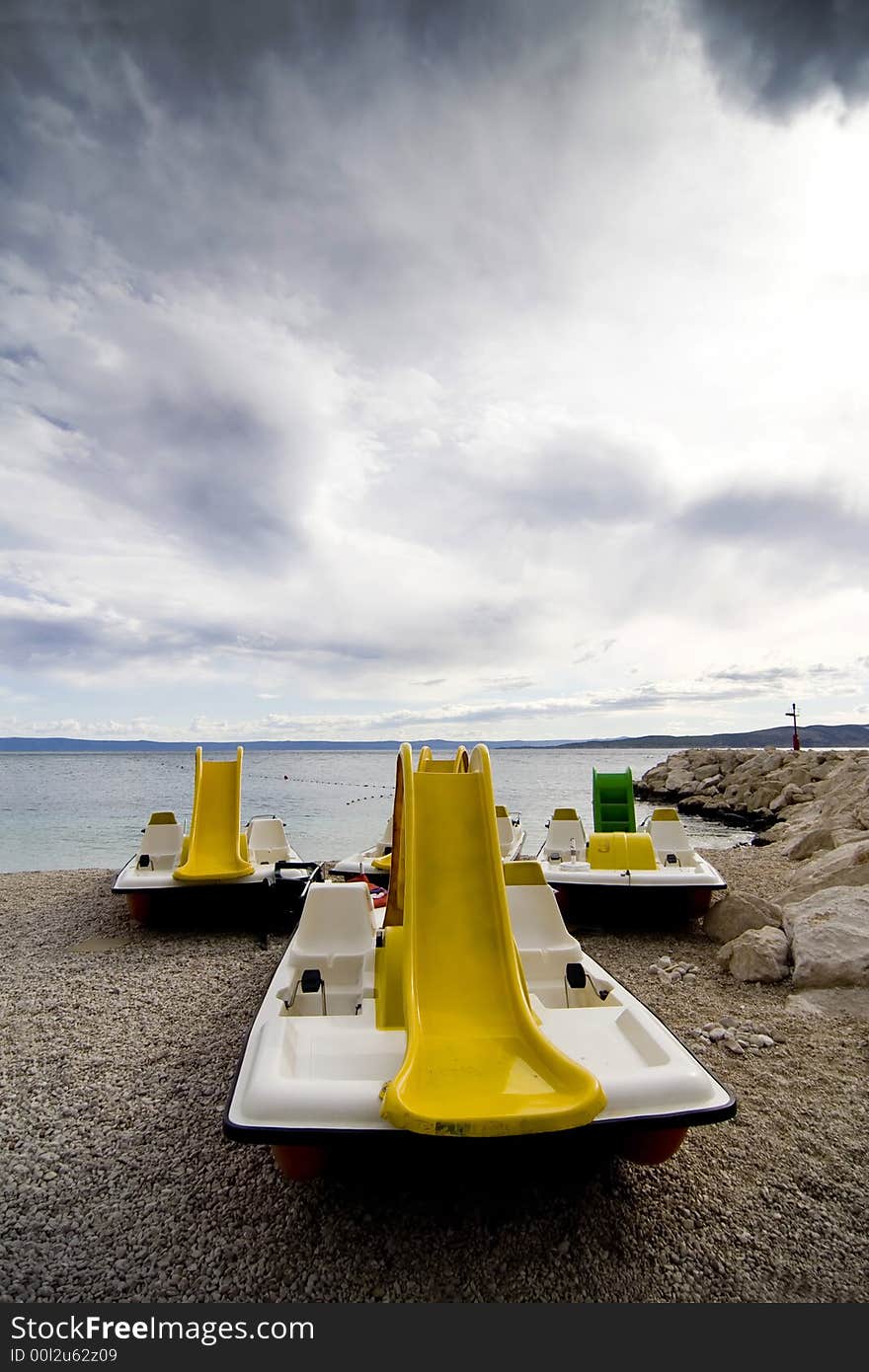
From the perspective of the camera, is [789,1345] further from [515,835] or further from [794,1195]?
[515,835]

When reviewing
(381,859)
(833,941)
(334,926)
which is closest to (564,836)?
(381,859)

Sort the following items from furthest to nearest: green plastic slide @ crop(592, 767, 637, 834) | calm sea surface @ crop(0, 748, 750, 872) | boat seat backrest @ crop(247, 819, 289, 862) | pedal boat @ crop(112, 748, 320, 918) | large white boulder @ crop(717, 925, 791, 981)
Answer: calm sea surface @ crop(0, 748, 750, 872) → green plastic slide @ crop(592, 767, 637, 834) → boat seat backrest @ crop(247, 819, 289, 862) → pedal boat @ crop(112, 748, 320, 918) → large white boulder @ crop(717, 925, 791, 981)

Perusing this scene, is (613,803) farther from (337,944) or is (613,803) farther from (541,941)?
(337,944)

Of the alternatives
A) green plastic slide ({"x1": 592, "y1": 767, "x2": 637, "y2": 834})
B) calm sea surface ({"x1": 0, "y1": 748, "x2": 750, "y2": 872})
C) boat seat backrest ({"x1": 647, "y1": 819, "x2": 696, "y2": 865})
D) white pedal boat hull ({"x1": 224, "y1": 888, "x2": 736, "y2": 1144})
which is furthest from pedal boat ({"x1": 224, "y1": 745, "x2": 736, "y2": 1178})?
calm sea surface ({"x1": 0, "y1": 748, "x2": 750, "y2": 872})

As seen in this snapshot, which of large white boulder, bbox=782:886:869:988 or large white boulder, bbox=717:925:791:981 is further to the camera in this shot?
large white boulder, bbox=717:925:791:981

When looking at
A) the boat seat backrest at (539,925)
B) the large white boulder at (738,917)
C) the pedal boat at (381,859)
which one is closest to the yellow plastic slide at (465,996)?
the boat seat backrest at (539,925)

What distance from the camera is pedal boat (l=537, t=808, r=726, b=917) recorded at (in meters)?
7.35

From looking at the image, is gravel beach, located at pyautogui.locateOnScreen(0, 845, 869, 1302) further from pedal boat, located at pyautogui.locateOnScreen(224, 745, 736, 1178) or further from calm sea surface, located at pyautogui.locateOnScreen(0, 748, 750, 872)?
calm sea surface, located at pyautogui.locateOnScreen(0, 748, 750, 872)

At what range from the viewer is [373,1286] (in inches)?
96.6

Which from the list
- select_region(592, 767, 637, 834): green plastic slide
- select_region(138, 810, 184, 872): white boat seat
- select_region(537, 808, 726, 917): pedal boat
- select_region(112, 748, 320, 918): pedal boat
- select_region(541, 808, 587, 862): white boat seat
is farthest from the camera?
select_region(592, 767, 637, 834): green plastic slide

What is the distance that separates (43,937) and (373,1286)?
6760mm

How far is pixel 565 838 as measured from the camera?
9695 mm

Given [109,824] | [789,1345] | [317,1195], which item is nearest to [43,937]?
[317,1195]

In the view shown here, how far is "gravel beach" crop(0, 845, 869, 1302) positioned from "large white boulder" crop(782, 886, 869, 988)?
1.91ft
